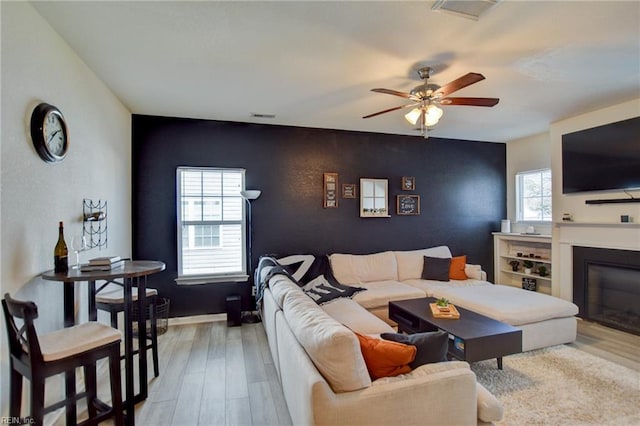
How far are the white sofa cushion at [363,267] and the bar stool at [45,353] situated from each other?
2.84m

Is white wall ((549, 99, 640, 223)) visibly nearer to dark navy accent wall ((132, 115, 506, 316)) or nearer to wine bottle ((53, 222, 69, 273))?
dark navy accent wall ((132, 115, 506, 316))

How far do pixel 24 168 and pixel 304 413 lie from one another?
2159 mm

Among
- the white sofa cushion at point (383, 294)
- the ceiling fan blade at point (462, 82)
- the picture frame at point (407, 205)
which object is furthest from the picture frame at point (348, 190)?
the ceiling fan blade at point (462, 82)

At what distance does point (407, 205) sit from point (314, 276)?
2.08 metres

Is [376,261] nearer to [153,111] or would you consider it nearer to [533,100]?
[533,100]

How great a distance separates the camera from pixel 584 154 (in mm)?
4039

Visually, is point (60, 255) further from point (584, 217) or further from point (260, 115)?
point (584, 217)

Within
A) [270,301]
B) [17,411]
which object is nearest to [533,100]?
[270,301]

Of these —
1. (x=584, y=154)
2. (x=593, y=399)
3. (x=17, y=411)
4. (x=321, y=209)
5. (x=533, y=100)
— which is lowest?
(x=593, y=399)

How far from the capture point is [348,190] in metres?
4.85

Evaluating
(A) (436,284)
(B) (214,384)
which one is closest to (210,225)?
(B) (214,384)

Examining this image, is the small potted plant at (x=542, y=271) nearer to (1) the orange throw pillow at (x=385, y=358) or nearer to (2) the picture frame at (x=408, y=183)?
(2) the picture frame at (x=408, y=183)

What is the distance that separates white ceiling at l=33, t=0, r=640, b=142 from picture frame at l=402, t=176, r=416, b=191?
1637mm

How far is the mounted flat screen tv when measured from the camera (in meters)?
3.56
